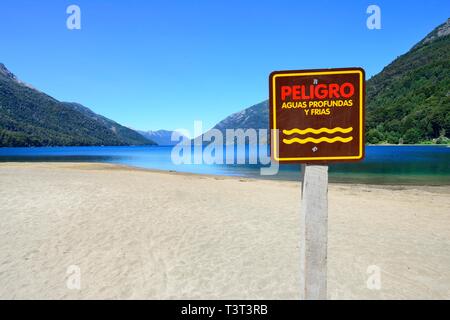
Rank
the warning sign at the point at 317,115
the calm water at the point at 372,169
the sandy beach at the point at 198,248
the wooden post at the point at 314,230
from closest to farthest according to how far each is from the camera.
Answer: the warning sign at the point at 317,115
the wooden post at the point at 314,230
the sandy beach at the point at 198,248
the calm water at the point at 372,169

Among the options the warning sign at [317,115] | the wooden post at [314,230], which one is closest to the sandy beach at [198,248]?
the wooden post at [314,230]

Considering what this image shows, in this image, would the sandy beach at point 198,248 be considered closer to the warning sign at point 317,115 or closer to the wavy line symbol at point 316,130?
the warning sign at point 317,115

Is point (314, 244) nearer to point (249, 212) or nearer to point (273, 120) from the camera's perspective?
point (273, 120)

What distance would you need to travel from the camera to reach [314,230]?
3.64m

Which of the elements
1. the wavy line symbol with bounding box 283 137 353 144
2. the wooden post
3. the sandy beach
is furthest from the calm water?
the wavy line symbol with bounding box 283 137 353 144

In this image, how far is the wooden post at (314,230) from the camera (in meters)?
3.54

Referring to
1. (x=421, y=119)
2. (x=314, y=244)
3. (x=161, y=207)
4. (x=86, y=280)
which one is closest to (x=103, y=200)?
(x=161, y=207)

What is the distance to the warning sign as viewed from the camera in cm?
329

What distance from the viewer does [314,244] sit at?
3.66 metres

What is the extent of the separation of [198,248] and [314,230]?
5.54 meters

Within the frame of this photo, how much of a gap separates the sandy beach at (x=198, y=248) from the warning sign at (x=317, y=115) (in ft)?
11.9

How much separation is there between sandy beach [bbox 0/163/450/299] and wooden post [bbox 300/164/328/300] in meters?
2.44

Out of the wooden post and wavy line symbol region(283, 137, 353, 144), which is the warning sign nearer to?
wavy line symbol region(283, 137, 353, 144)

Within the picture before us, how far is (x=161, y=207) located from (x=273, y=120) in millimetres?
11449
